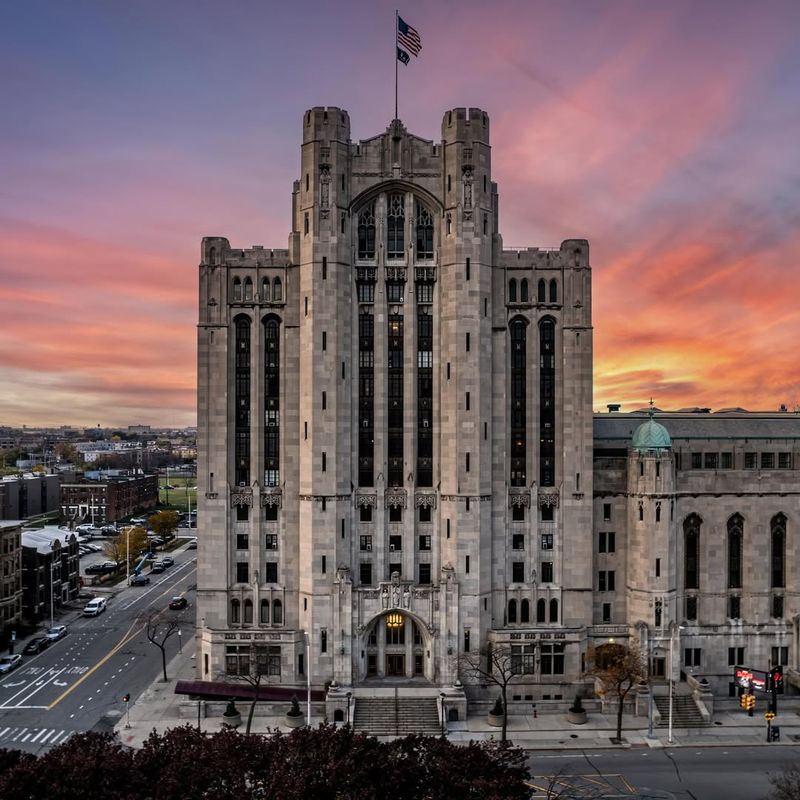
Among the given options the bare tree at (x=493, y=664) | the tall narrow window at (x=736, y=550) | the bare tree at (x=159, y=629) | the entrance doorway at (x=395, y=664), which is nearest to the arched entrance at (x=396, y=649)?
the entrance doorway at (x=395, y=664)

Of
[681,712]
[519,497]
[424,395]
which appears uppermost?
[424,395]

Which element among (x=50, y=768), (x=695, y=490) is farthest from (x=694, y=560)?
(x=50, y=768)

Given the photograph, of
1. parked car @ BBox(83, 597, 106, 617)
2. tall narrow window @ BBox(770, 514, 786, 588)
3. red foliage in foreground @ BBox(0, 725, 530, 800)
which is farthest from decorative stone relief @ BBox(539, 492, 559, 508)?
parked car @ BBox(83, 597, 106, 617)

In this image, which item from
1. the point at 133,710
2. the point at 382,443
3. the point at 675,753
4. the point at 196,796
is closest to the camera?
the point at 196,796

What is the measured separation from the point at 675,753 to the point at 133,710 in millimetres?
52907

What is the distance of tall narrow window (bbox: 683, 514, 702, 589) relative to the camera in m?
81.1

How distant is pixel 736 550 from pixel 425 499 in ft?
117

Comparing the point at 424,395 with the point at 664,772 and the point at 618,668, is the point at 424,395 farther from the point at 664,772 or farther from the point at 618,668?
the point at 664,772

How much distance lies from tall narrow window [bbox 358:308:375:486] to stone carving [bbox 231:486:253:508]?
1243 centimetres

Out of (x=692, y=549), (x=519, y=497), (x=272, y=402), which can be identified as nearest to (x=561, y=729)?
Result: (x=519, y=497)

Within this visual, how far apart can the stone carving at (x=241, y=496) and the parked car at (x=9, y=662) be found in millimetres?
35690

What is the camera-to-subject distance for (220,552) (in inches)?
3152

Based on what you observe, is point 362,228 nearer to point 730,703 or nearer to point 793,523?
point 793,523

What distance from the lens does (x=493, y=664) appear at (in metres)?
77.1
